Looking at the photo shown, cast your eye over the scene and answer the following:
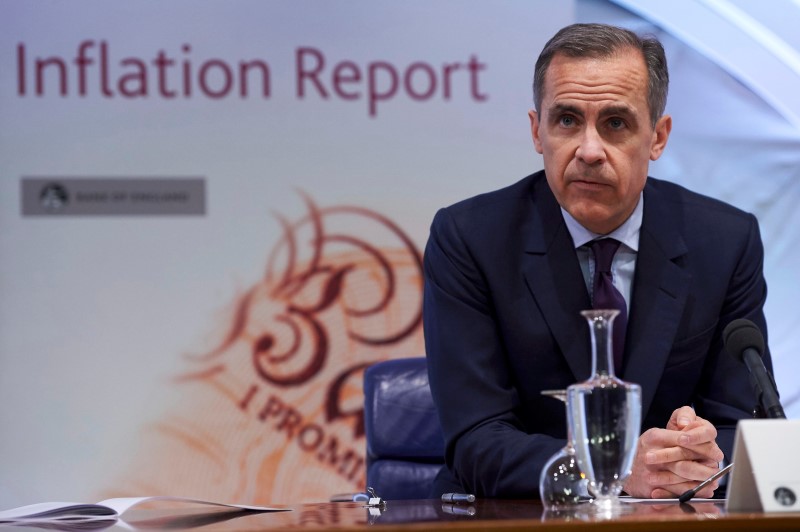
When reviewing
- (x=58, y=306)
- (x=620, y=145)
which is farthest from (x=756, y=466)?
(x=58, y=306)

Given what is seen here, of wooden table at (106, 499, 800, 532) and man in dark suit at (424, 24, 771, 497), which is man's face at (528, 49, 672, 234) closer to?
man in dark suit at (424, 24, 771, 497)

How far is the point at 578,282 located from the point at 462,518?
99cm

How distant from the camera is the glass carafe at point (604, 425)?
52.2 inches

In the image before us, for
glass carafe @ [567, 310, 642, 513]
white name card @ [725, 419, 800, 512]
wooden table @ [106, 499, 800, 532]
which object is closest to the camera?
wooden table @ [106, 499, 800, 532]

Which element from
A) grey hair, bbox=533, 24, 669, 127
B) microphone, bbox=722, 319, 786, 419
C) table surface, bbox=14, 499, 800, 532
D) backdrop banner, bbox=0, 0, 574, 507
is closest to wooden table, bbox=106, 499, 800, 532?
table surface, bbox=14, 499, 800, 532

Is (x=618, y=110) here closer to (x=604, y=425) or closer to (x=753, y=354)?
(x=753, y=354)

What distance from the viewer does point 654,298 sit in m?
2.21

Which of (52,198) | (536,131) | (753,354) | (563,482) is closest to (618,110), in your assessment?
(536,131)

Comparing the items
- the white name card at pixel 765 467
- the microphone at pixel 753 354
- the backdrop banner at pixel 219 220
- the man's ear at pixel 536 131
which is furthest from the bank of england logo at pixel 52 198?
the white name card at pixel 765 467

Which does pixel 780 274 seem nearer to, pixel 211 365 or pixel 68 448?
pixel 211 365

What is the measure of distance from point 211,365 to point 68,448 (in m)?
0.64

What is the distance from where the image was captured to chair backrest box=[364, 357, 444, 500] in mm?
2703

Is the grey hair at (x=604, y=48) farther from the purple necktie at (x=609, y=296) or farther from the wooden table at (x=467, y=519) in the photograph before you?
the wooden table at (x=467, y=519)

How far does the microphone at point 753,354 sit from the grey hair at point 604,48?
79 cm
